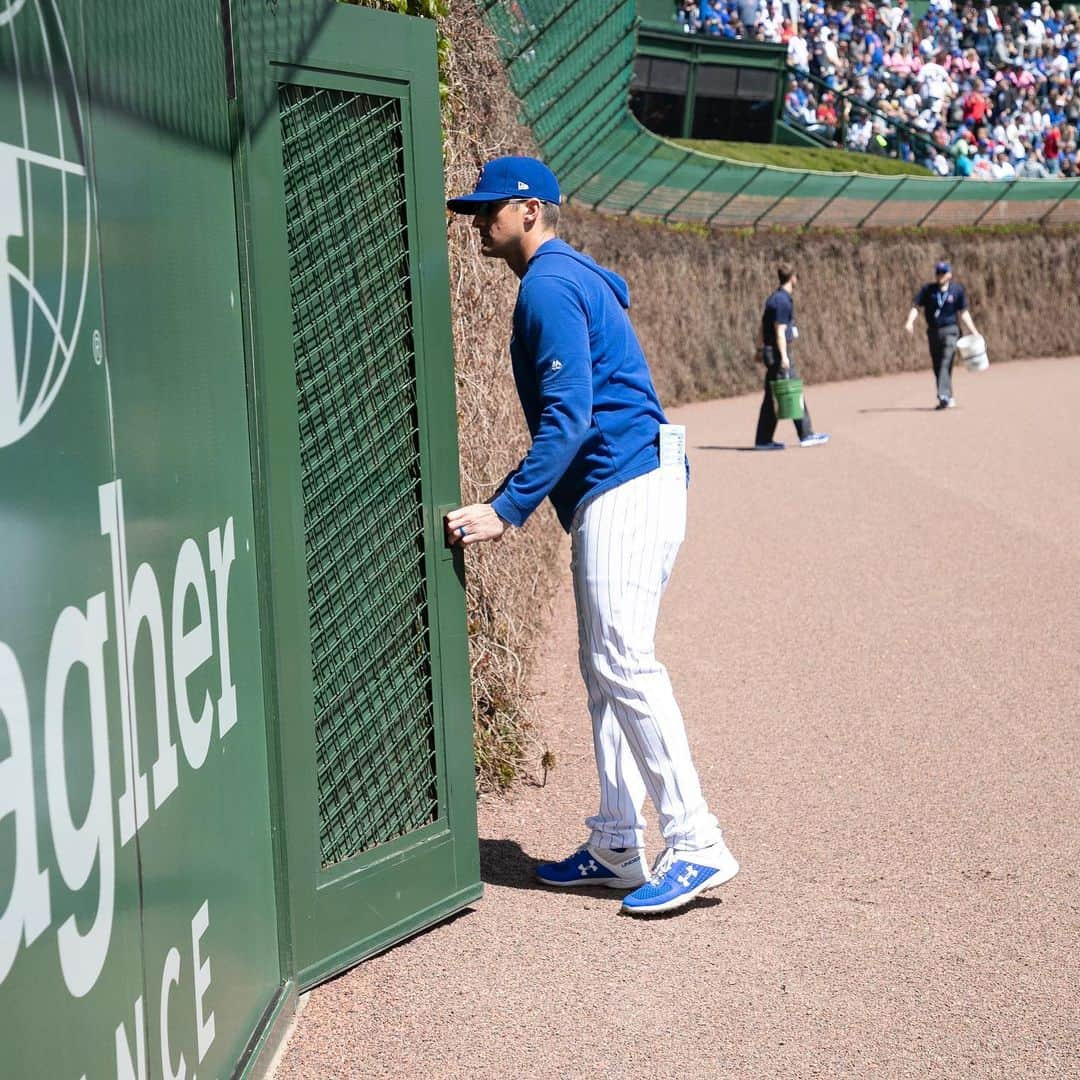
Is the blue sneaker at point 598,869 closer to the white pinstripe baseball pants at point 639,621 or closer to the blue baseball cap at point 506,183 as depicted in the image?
the white pinstripe baseball pants at point 639,621

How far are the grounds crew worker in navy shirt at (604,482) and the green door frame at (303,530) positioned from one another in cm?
18

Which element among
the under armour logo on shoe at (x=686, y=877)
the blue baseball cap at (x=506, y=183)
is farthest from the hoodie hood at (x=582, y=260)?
the under armour logo on shoe at (x=686, y=877)

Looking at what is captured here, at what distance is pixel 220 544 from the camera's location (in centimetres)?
323

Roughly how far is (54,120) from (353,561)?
80.8 inches

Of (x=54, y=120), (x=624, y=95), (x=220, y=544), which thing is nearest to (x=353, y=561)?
(x=220, y=544)

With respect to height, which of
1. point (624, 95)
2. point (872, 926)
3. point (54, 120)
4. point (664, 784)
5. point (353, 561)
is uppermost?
point (624, 95)

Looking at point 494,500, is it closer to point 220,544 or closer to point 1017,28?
point 220,544

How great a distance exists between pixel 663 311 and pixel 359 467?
19.8 meters

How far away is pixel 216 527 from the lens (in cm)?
319

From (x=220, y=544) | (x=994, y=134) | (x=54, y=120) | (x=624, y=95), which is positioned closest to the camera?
(x=54, y=120)

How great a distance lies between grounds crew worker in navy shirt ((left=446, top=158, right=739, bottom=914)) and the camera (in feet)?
13.4

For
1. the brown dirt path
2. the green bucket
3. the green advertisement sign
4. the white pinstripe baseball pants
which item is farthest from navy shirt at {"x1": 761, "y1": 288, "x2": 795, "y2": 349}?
the green advertisement sign

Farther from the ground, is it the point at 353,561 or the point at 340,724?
the point at 353,561

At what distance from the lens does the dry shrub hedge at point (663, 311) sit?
19.2 ft
